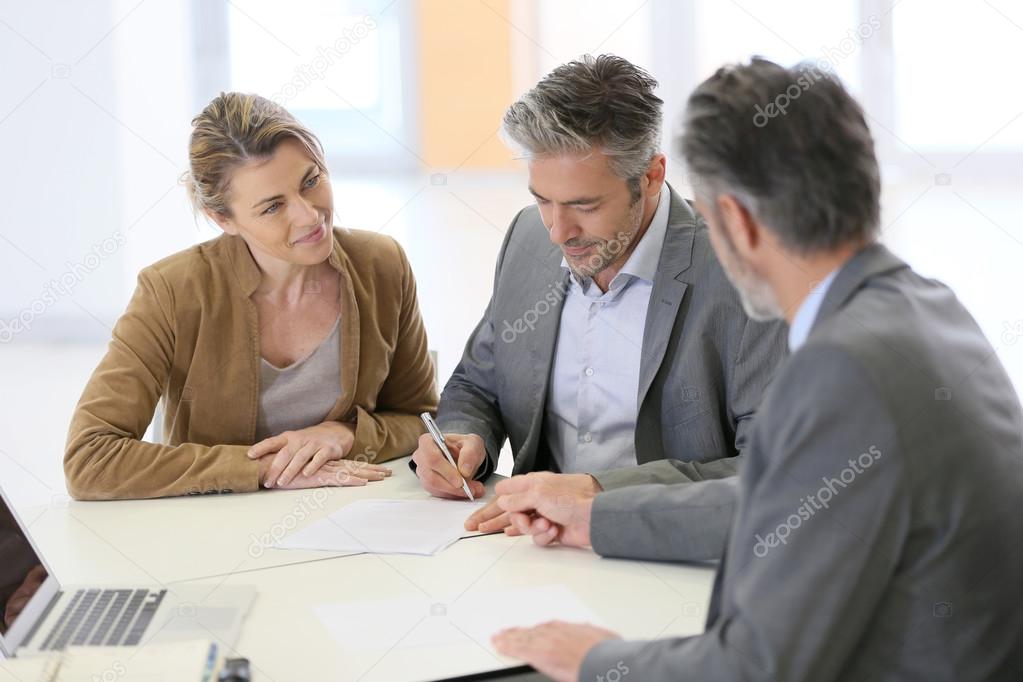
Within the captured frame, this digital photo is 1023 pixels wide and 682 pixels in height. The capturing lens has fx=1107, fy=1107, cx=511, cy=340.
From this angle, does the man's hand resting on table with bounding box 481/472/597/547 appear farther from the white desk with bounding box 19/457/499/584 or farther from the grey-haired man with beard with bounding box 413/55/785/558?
the white desk with bounding box 19/457/499/584

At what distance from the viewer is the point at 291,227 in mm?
2303

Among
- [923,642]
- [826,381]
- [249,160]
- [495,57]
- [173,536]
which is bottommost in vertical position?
[173,536]

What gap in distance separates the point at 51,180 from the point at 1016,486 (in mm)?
5035

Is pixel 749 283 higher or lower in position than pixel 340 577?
higher

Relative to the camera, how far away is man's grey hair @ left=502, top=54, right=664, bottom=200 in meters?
2.02

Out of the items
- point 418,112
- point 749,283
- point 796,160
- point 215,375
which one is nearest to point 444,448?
point 215,375

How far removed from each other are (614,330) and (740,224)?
1.01 meters

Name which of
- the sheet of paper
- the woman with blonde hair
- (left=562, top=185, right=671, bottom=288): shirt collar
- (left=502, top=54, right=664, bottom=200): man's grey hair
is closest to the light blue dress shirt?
(left=562, top=185, right=671, bottom=288): shirt collar

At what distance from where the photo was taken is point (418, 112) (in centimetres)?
509

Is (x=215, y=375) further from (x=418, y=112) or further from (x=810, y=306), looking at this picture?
(x=418, y=112)

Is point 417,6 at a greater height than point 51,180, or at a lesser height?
greater

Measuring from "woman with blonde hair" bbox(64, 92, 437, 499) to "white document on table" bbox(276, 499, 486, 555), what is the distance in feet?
0.64

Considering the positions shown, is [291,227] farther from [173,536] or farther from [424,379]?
[173,536]

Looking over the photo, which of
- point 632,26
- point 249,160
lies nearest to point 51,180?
point 632,26
